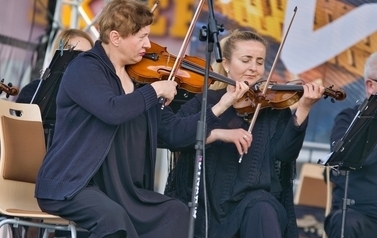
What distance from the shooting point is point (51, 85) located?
4.04 metres

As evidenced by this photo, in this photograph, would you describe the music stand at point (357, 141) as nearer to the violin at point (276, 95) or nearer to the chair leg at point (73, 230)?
the violin at point (276, 95)

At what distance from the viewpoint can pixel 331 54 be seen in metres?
5.06

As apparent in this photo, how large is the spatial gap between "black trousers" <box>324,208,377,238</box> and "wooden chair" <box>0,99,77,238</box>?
4.18ft

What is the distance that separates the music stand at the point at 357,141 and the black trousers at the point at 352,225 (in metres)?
0.35

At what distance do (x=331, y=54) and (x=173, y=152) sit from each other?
1.55 m

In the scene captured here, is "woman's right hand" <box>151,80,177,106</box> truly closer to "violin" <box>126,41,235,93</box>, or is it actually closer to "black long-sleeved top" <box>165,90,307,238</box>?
"violin" <box>126,41,235,93</box>

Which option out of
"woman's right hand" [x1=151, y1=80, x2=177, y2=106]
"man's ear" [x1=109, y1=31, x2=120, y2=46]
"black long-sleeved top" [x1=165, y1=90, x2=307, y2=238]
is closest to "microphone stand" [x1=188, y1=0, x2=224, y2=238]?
"woman's right hand" [x1=151, y1=80, x2=177, y2=106]

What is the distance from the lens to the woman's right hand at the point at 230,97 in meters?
3.53

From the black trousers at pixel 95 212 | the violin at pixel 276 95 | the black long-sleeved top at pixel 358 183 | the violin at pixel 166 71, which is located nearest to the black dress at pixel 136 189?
the black trousers at pixel 95 212

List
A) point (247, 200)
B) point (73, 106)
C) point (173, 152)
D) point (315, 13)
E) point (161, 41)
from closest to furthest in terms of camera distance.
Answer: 1. point (73, 106)
2. point (247, 200)
3. point (173, 152)
4. point (315, 13)
5. point (161, 41)

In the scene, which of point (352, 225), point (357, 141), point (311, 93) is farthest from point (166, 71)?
point (352, 225)

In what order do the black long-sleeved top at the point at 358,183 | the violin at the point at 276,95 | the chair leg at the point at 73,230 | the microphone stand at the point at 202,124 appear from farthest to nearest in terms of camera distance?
the black long-sleeved top at the point at 358,183 < the violin at the point at 276,95 < the chair leg at the point at 73,230 < the microphone stand at the point at 202,124

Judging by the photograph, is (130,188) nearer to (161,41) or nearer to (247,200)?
(247,200)

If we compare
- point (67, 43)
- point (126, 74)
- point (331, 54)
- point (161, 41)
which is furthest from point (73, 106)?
point (161, 41)
